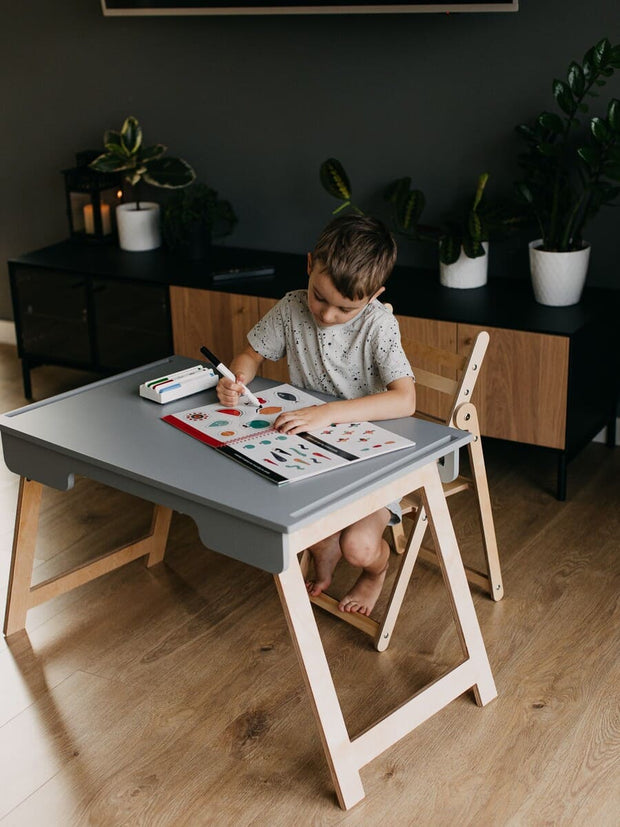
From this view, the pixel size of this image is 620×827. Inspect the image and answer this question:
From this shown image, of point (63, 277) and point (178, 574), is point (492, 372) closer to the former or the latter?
point (178, 574)

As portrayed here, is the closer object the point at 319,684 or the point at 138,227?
the point at 319,684

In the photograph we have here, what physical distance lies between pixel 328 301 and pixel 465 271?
4.20 ft

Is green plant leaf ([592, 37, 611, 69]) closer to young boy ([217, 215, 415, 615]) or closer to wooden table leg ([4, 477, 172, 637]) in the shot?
young boy ([217, 215, 415, 615])

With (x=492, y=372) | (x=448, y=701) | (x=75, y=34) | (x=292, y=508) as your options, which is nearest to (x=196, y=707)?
(x=448, y=701)

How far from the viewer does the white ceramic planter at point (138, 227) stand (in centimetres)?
401

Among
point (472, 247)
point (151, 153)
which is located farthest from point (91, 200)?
point (472, 247)

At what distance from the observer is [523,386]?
3.08 metres

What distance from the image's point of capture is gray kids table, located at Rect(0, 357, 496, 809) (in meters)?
1.83

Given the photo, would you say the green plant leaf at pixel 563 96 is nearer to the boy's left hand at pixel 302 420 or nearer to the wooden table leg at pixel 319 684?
the boy's left hand at pixel 302 420

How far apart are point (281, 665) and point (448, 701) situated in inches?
16.4

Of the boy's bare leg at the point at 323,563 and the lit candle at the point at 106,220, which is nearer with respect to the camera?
the boy's bare leg at the point at 323,563

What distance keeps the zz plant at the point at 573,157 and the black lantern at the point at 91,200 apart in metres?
1.70

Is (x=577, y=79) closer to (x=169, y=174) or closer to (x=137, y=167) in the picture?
(x=169, y=174)

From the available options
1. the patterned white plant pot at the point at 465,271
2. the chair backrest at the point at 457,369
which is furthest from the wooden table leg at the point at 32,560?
the patterned white plant pot at the point at 465,271
